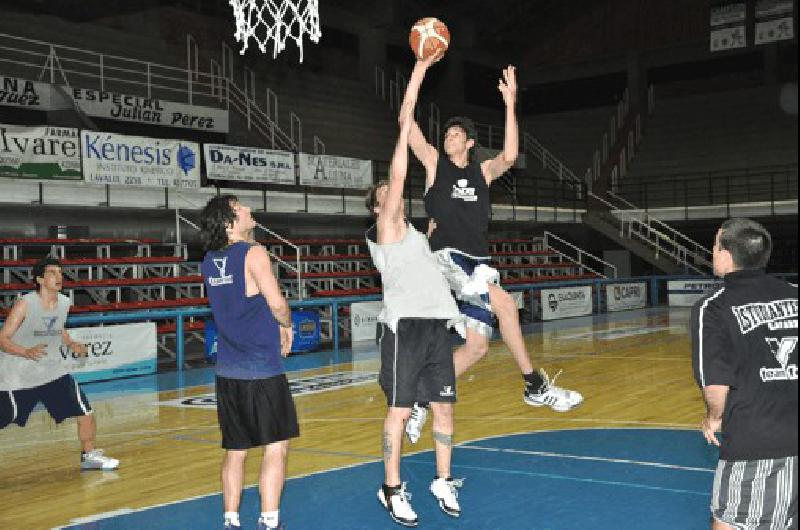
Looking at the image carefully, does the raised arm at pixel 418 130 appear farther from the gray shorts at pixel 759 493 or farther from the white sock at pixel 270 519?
the gray shorts at pixel 759 493

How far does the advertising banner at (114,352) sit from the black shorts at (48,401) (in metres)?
5.23

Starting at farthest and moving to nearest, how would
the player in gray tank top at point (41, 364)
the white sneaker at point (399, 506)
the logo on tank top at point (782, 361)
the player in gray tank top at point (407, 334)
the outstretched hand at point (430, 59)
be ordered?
the player in gray tank top at point (41, 364) → the player in gray tank top at point (407, 334) → the white sneaker at point (399, 506) → the outstretched hand at point (430, 59) → the logo on tank top at point (782, 361)

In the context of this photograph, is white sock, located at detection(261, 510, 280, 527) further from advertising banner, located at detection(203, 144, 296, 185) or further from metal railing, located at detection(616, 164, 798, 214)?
metal railing, located at detection(616, 164, 798, 214)

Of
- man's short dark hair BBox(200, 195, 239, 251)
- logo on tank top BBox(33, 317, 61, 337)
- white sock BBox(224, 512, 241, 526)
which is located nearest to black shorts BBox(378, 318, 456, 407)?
white sock BBox(224, 512, 241, 526)

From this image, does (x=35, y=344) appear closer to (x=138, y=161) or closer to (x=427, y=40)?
(x=427, y=40)

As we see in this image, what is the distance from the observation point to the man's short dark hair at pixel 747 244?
10.7 ft

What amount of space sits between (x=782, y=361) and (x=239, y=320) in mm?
2614

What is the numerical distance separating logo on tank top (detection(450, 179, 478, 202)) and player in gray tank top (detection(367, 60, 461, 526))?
1.53ft

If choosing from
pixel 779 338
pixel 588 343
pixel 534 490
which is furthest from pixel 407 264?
pixel 588 343

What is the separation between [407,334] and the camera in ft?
17.5

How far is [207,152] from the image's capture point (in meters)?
17.8

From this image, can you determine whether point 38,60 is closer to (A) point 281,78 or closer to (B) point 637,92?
(A) point 281,78

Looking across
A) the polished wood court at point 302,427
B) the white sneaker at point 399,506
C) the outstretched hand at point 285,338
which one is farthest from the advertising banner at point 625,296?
the outstretched hand at point 285,338

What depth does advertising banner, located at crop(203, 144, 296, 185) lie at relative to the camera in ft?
58.7
